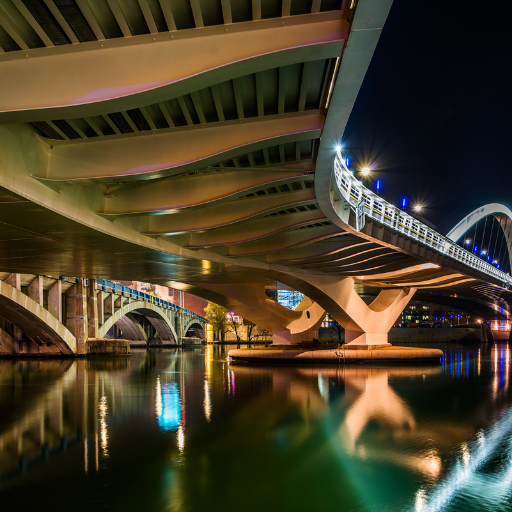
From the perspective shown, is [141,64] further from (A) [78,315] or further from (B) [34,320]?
(A) [78,315]

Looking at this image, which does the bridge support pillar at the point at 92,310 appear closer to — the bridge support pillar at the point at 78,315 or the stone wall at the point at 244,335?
the bridge support pillar at the point at 78,315

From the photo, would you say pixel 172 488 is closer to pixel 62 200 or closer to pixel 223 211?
pixel 62 200

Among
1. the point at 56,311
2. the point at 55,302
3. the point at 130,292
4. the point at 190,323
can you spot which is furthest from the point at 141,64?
the point at 190,323

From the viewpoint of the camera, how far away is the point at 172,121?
10.9m

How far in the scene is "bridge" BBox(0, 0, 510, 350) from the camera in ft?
24.9

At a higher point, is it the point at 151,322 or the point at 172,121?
the point at 172,121

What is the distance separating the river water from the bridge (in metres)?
5.66

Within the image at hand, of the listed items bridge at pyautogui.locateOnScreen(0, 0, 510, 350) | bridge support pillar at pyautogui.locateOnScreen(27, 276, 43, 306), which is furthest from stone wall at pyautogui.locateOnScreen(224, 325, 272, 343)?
bridge at pyautogui.locateOnScreen(0, 0, 510, 350)

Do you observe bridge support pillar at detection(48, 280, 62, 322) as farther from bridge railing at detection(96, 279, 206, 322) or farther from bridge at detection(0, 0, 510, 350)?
bridge at detection(0, 0, 510, 350)

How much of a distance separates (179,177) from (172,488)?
9004mm

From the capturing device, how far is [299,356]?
35.9m

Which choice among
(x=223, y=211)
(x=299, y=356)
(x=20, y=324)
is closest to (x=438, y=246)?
(x=299, y=356)

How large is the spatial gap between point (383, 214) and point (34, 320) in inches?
1144

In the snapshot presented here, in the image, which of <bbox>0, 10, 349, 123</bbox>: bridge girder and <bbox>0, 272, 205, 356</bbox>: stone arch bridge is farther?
<bbox>0, 272, 205, 356</bbox>: stone arch bridge
